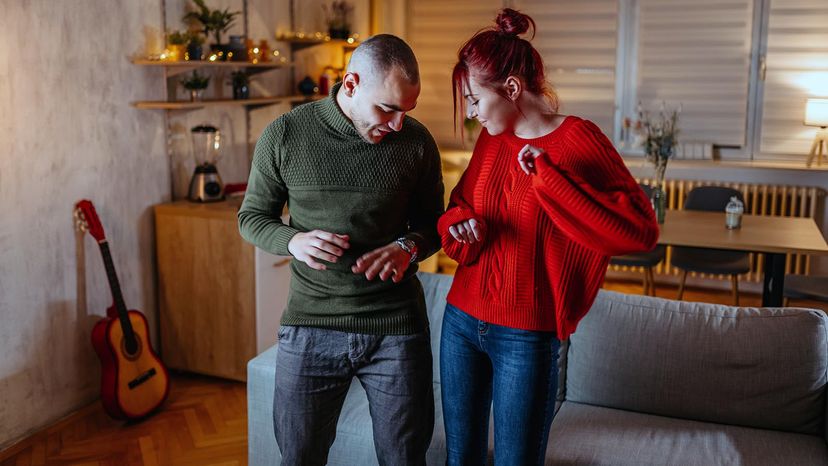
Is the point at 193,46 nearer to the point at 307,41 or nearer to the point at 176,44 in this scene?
the point at 176,44

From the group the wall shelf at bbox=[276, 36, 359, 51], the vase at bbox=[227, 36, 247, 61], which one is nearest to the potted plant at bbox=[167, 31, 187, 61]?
the vase at bbox=[227, 36, 247, 61]

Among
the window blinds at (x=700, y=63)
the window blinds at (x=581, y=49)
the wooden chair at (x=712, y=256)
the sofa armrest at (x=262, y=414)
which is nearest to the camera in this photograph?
the sofa armrest at (x=262, y=414)

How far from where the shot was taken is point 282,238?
1840mm

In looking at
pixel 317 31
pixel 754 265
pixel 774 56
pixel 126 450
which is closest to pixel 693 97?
pixel 774 56

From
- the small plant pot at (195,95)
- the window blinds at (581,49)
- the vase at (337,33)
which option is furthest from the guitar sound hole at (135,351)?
the window blinds at (581,49)

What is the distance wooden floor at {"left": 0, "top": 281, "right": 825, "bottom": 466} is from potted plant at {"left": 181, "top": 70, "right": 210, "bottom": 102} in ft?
4.86

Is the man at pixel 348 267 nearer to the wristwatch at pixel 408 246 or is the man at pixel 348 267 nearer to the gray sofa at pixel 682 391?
the wristwatch at pixel 408 246

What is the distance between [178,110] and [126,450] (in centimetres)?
173

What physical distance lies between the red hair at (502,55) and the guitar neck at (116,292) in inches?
90.2

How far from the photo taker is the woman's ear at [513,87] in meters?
1.76

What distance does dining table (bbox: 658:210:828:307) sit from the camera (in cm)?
404

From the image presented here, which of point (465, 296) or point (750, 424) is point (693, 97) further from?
point (465, 296)

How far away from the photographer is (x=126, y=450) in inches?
131

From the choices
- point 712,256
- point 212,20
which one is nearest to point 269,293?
point 212,20
